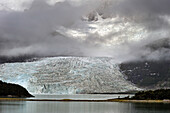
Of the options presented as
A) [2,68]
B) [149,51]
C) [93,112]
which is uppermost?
[149,51]

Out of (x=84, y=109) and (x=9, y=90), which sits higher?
(x=9, y=90)

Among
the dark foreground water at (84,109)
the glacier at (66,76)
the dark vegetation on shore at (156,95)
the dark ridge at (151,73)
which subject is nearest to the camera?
the dark foreground water at (84,109)

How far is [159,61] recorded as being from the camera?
19125 centimetres

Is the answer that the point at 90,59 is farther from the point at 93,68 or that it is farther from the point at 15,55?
the point at 15,55

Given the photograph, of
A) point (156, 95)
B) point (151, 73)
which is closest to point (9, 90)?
point (156, 95)

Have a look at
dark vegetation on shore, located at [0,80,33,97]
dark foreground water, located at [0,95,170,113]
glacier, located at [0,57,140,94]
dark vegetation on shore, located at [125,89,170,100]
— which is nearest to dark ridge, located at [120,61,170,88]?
glacier, located at [0,57,140,94]

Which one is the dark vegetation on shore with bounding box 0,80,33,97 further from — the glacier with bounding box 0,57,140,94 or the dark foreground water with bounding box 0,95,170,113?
the dark foreground water with bounding box 0,95,170,113

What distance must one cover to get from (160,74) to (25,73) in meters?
125

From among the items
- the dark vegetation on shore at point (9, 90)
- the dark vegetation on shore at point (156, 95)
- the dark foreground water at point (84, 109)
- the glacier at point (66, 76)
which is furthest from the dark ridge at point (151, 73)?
the dark foreground water at point (84, 109)

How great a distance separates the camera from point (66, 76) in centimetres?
9419

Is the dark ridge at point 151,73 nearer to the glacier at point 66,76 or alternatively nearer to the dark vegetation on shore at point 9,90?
the glacier at point 66,76

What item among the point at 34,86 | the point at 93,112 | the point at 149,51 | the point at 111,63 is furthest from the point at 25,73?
the point at 149,51

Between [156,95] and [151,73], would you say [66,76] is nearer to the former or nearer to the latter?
[156,95]

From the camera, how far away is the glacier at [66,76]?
87438 millimetres
